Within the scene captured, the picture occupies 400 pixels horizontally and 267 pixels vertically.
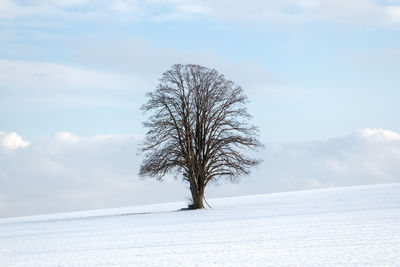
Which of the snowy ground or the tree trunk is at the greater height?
the tree trunk

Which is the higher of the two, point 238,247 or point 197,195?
point 197,195

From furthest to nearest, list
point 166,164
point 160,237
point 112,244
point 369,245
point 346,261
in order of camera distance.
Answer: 1. point 166,164
2. point 160,237
3. point 112,244
4. point 369,245
5. point 346,261

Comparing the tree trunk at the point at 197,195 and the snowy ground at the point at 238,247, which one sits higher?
the tree trunk at the point at 197,195

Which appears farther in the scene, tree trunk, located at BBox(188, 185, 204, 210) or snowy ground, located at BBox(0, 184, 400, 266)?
tree trunk, located at BBox(188, 185, 204, 210)

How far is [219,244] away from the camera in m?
16.7

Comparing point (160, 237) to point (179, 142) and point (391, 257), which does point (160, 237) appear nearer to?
point (391, 257)

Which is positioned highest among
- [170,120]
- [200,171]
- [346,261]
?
[170,120]

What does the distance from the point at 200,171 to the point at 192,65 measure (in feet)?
25.1

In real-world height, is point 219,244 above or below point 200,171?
below

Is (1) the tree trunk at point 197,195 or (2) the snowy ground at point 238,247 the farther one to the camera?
(1) the tree trunk at point 197,195

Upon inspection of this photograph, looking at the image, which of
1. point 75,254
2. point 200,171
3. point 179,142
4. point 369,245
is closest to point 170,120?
point 179,142

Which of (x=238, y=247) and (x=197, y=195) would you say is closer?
(x=238, y=247)

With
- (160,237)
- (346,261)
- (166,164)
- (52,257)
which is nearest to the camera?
(346,261)

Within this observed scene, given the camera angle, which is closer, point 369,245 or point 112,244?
point 369,245
